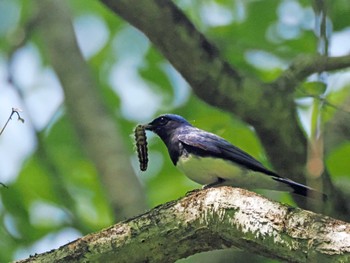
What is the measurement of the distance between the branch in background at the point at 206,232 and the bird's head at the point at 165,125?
2.45 meters

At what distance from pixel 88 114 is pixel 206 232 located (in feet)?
10.2

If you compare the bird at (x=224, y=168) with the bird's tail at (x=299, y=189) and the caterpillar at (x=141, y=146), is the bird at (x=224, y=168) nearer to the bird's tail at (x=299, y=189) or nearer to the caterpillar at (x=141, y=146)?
the bird's tail at (x=299, y=189)

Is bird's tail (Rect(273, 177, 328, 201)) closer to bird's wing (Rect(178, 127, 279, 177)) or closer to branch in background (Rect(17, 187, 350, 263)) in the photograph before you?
bird's wing (Rect(178, 127, 279, 177))

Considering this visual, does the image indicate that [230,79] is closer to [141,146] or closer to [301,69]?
[301,69]

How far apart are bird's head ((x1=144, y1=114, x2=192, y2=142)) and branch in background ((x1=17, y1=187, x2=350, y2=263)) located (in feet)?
8.04

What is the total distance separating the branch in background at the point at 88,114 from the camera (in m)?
6.01

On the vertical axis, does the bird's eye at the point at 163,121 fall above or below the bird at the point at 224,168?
above

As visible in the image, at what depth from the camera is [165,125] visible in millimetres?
6230

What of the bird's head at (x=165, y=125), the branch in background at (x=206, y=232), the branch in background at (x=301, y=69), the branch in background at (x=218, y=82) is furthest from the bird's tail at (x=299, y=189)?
the branch in background at (x=206, y=232)

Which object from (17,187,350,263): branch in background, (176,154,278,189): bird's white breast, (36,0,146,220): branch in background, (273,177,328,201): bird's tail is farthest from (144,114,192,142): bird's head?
(17,187,350,263): branch in background

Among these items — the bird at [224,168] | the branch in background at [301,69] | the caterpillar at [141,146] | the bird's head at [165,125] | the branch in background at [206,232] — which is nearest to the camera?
the branch in background at [206,232]

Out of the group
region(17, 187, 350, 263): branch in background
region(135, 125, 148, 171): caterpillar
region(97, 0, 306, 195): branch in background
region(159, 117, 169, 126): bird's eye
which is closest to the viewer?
region(17, 187, 350, 263): branch in background

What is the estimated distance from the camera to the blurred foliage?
20.7 ft

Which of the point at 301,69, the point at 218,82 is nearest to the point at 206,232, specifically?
the point at 218,82
